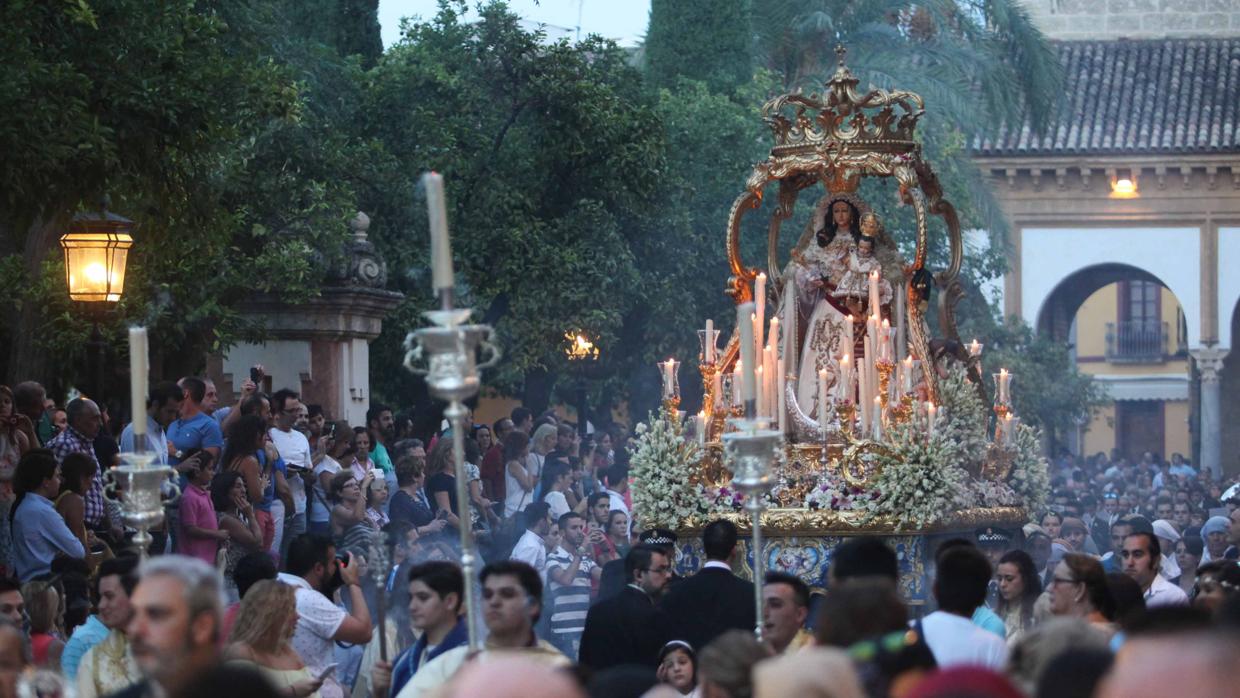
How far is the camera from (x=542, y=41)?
25.5 meters

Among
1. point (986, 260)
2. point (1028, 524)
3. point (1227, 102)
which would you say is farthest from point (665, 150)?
point (1227, 102)

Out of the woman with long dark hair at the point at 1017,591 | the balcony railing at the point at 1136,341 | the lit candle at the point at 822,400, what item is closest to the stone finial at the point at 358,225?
the lit candle at the point at 822,400

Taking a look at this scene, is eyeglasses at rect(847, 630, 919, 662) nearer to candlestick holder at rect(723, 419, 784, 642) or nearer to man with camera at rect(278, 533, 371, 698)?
candlestick holder at rect(723, 419, 784, 642)

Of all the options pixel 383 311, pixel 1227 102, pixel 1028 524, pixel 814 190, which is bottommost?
pixel 1028 524

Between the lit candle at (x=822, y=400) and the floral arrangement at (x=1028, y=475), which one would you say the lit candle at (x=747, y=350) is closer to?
the lit candle at (x=822, y=400)

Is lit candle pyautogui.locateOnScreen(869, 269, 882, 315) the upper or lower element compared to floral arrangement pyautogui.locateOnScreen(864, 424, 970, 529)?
upper

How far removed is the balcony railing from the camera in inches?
2340

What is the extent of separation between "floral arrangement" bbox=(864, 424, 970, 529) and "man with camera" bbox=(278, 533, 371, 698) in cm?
504

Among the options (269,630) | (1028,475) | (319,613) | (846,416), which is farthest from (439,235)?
(1028,475)

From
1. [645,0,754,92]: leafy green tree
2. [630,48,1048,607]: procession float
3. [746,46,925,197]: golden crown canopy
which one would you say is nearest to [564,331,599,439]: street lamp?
[645,0,754,92]: leafy green tree

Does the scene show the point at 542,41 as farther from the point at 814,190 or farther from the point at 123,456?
the point at 123,456

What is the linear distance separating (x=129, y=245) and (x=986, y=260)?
2831 centimetres

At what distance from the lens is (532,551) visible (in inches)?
573

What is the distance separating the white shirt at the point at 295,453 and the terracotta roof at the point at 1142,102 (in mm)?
31573
